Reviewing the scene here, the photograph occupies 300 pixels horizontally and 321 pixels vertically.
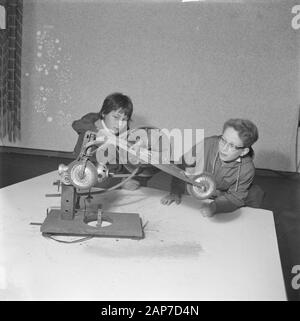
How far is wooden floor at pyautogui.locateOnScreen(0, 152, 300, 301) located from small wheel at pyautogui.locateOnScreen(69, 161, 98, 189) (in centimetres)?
100

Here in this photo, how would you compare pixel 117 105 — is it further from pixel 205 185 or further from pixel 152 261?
pixel 152 261

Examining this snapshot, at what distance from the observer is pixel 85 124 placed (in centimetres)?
160

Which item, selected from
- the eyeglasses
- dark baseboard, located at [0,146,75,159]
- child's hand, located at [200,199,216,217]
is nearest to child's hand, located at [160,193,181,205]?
child's hand, located at [200,199,216,217]

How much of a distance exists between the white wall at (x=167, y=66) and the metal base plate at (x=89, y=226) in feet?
8.12

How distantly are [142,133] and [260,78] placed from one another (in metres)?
2.53

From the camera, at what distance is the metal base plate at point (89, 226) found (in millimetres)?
914

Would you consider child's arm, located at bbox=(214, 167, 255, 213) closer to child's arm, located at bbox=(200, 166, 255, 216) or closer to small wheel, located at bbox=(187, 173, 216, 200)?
child's arm, located at bbox=(200, 166, 255, 216)

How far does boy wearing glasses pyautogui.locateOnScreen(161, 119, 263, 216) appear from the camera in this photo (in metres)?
1.15

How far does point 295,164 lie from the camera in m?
3.32

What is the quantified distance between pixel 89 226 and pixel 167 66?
266 cm

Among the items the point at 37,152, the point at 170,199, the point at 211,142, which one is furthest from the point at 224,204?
the point at 37,152
